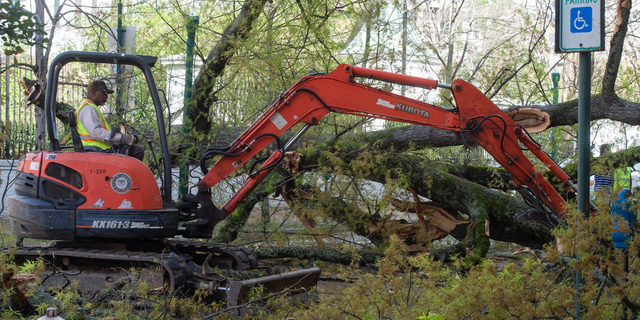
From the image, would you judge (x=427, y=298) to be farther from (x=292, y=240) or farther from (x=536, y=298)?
(x=292, y=240)

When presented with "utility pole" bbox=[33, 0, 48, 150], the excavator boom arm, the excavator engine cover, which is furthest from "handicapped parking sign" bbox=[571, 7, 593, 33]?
"utility pole" bbox=[33, 0, 48, 150]

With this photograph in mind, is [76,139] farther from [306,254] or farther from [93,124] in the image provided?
[306,254]

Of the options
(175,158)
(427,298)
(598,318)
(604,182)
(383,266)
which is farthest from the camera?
(175,158)

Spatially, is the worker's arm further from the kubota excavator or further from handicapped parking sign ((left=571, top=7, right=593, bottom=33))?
handicapped parking sign ((left=571, top=7, right=593, bottom=33))

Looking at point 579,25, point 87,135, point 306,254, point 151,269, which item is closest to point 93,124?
point 87,135

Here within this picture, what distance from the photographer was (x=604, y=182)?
227 inches

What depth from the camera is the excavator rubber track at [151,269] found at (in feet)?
17.5

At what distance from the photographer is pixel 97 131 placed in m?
5.95

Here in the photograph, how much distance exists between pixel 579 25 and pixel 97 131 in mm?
4778

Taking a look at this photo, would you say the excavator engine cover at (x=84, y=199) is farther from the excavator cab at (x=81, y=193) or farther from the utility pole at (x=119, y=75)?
the utility pole at (x=119, y=75)

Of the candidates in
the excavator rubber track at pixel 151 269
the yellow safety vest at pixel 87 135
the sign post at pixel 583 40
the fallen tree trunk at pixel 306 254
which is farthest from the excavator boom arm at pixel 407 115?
the sign post at pixel 583 40

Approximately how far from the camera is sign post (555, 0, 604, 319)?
12.6 feet

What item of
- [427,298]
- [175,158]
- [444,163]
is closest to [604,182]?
[444,163]

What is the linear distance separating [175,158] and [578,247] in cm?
692
